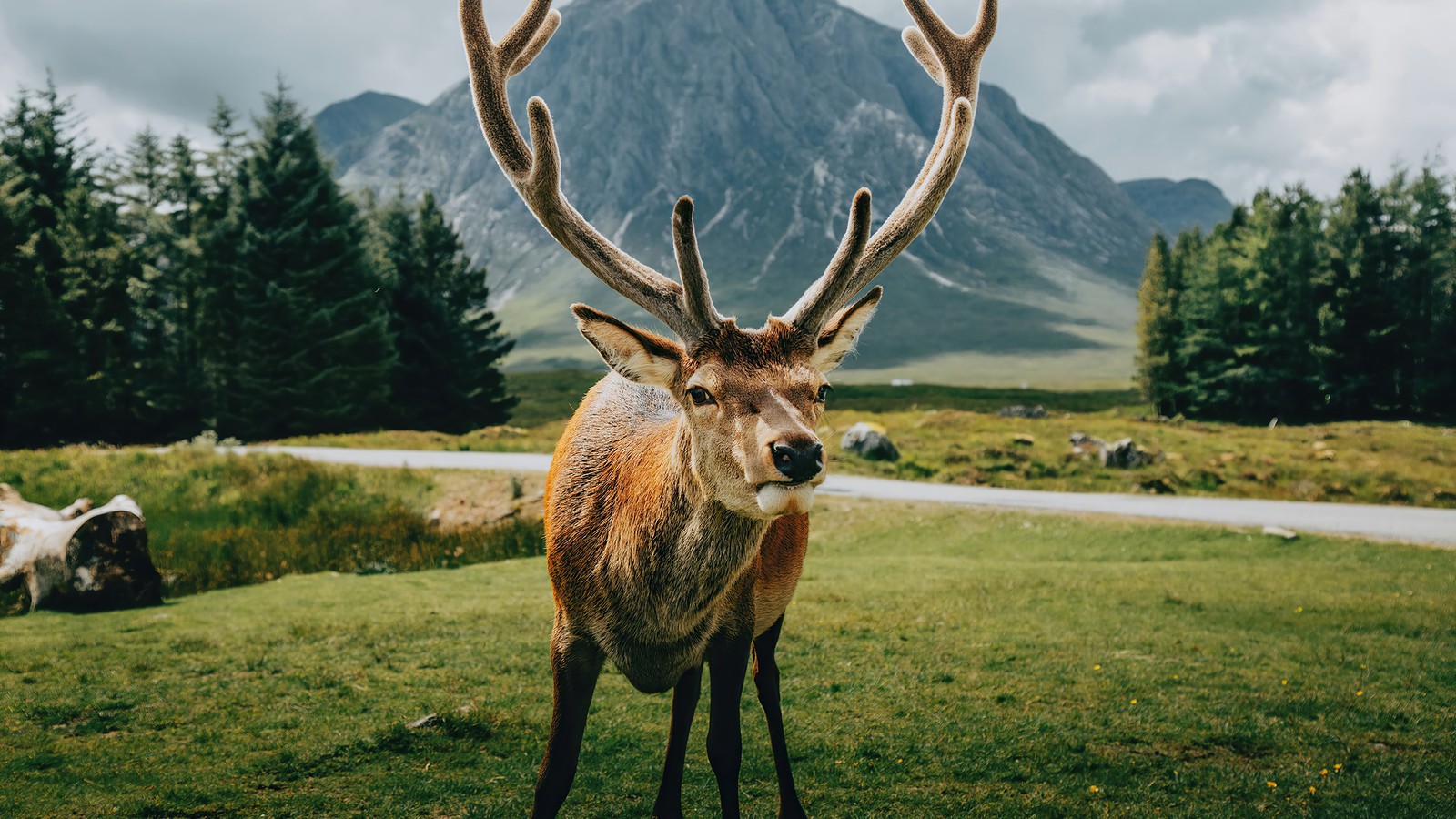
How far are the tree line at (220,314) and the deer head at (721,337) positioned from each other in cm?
3715

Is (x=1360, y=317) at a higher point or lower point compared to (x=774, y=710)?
higher

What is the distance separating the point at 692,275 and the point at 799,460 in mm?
1082

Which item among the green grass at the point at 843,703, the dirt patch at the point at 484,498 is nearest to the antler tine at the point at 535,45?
the green grass at the point at 843,703

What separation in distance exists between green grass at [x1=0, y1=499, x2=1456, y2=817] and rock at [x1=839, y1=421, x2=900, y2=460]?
14.0 metres

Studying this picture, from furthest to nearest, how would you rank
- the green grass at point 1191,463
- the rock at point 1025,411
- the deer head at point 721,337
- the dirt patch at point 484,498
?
the rock at point 1025,411 < the green grass at point 1191,463 < the dirt patch at point 484,498 < the deer head at point 721,337

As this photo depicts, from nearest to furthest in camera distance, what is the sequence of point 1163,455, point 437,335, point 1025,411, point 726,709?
point 726,709
point 1163,455
point 437,335
point 1025,411

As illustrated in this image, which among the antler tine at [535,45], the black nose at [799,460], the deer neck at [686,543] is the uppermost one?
the antler tine at [535,45]

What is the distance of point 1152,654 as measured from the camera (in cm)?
976

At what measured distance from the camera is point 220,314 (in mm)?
40031

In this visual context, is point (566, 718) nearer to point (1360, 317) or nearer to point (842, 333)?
point (842, 333)

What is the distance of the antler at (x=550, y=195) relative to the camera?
13.9 feet

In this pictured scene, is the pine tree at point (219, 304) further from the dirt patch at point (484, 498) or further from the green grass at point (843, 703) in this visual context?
the green grass at point (843, 703)

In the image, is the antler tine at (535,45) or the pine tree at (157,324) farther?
the pine tree at (157,324)

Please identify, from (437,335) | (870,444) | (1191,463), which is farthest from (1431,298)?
(437,335)
